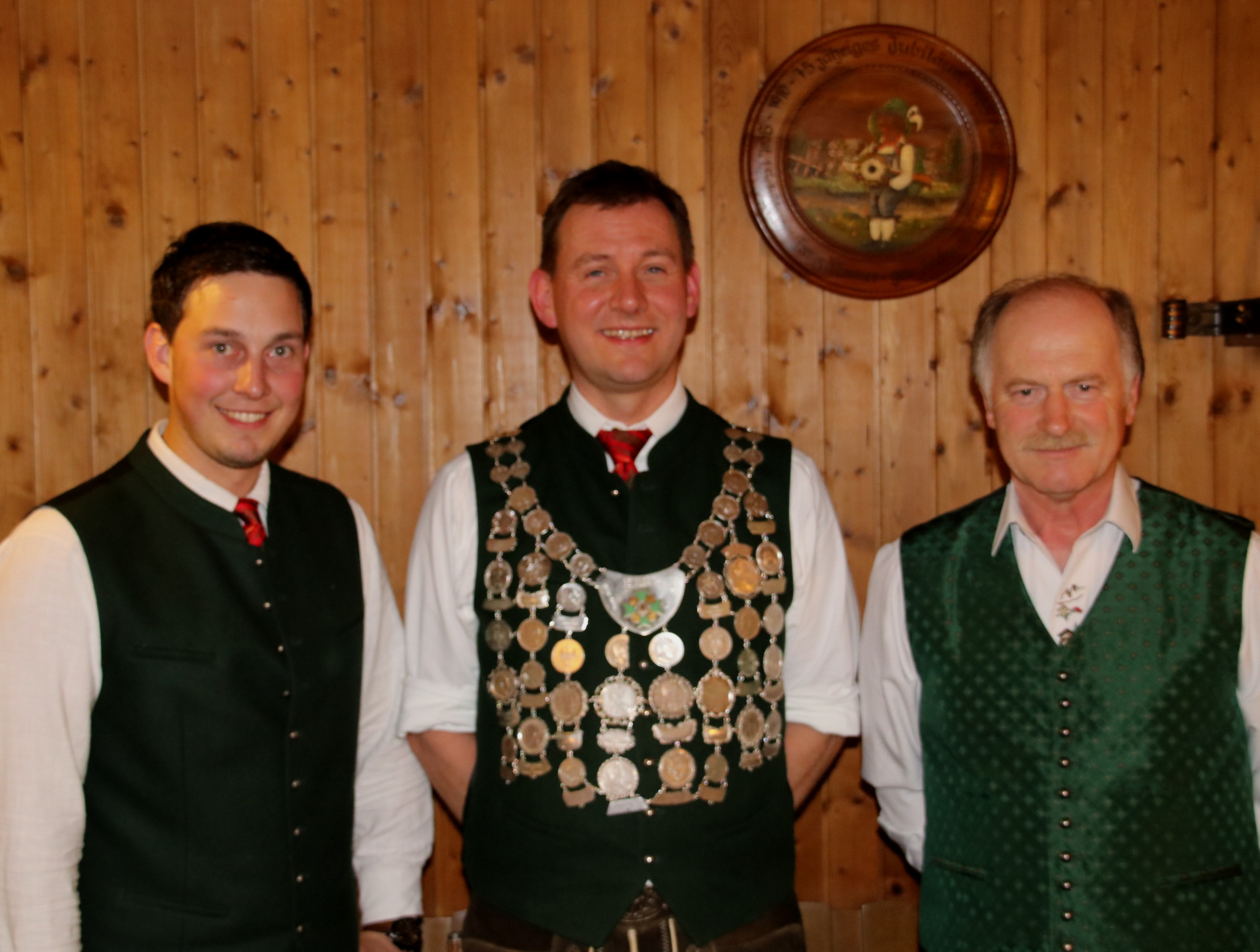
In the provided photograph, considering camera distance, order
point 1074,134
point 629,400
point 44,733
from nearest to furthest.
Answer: point 44,733
point 629,400
point 1074,134

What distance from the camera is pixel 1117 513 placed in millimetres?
1698

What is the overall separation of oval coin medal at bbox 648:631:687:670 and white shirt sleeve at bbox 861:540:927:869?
0.43m

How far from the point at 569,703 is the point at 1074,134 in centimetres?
193

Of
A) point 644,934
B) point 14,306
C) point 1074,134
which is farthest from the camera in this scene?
point 1074,134

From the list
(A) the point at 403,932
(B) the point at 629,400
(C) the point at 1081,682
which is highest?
(B) the point at 629,400

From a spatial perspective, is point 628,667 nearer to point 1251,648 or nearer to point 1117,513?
point 1117,513

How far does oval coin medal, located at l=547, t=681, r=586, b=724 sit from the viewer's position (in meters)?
1.68

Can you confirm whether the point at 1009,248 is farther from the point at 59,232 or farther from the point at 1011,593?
the point at 59,232

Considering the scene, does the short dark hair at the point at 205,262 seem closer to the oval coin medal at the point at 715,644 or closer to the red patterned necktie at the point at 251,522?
the red patterned necktie at the point at 251,522

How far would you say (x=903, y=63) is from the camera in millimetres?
2479

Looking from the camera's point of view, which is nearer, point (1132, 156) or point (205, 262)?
point (205, 262)

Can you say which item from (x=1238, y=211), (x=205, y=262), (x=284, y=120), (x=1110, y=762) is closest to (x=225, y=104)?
(x=284, y=120)

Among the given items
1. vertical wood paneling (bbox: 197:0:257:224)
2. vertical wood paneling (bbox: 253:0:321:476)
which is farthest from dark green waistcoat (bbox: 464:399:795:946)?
vertical wood paneling (bbox: 197:0:257:224)

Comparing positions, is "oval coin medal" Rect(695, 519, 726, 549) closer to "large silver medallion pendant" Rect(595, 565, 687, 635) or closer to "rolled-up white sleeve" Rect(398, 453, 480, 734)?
"large silver medallion pendant" Rect(595, 565, 687, 635)
